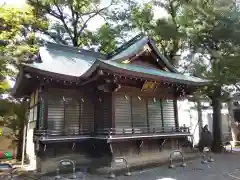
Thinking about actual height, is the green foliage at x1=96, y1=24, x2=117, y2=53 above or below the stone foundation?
above

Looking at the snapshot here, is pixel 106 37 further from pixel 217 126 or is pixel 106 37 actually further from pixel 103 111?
pixel 217 126

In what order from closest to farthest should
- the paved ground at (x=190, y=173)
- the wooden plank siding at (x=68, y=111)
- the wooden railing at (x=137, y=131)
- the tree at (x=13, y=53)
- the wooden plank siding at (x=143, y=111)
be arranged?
the paved ground at (x=190, y=173), the wooden railing at (x=137, y=131), the wooden plank siding at (x=68, y=111), the wooden plank siding at (x=143, y=111), the tree at (x=13, y=53)

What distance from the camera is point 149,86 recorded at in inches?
434

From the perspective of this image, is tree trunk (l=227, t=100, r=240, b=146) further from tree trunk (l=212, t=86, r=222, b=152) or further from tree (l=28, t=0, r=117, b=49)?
tree (l=28, t=0, r=117, b=49)

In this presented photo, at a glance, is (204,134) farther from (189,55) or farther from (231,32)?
(231,32)

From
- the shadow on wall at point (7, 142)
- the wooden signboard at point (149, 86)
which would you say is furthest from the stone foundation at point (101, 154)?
the shadow on wall at point (7, 142)

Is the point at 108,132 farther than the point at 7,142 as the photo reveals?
No

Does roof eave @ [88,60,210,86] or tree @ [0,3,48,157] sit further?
tree @ [0,3,48,157]

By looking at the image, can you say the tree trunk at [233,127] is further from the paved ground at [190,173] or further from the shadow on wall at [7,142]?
the shadow on wall at [7,142]

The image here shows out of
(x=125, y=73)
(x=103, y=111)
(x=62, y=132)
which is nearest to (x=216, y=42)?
(x=125, y=73)

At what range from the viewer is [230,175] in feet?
28.4

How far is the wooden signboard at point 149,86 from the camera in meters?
10.8

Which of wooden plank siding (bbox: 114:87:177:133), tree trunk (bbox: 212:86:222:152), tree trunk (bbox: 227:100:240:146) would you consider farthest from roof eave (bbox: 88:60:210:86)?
tree trunk (bbox: 227:100:240:146)

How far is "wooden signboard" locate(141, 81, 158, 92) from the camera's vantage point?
35.4ft
